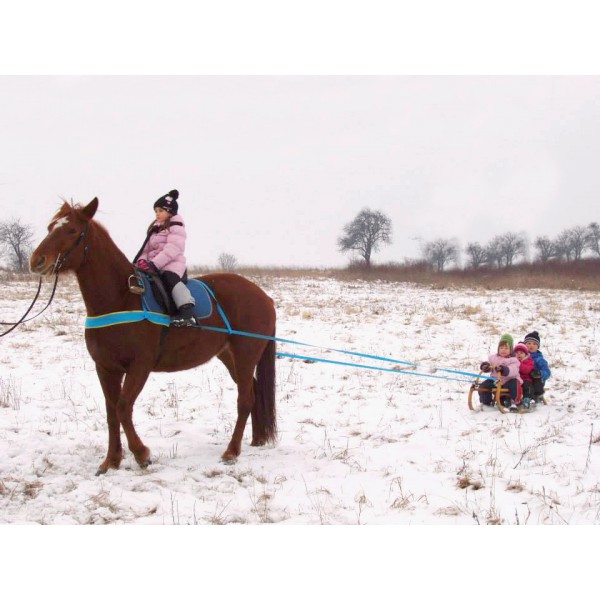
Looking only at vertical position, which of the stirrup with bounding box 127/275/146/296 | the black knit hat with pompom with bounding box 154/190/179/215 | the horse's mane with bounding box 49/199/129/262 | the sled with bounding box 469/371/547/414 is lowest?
the sled with bounding box 469/371/547/414

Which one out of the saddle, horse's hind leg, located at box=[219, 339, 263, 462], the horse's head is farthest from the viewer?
horse's hind leg, located at box=[219, 339, 263, 462]

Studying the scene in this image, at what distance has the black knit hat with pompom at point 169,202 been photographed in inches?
182

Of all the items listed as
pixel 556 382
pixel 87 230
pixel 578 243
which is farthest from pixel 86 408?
pixel 578 243

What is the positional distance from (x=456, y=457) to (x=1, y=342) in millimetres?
9029

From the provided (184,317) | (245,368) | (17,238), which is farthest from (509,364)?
(17,238)

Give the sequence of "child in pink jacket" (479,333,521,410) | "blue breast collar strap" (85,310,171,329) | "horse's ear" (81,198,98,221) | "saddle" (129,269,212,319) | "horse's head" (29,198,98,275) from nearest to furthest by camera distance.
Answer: "horse's head" (29,198,98,275), "horse's ear" (81,198,98,221), "blue breast collar strap" (85,310,171,329), "saddle" (129,269,212,319), "child in pink jacket" (479,333,521,410)

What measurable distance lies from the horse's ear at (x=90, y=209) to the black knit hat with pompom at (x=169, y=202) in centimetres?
65

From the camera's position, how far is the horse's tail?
524 centimetres

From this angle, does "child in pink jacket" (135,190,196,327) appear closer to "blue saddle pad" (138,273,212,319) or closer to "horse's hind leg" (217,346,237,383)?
"blue saddle pad" (138,273,212,319)

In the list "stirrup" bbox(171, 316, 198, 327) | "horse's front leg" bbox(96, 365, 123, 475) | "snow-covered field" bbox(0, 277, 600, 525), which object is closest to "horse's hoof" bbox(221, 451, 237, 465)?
"snow-covered field" bbox(0, 277, 600, 525)

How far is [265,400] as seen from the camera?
529 centimetres

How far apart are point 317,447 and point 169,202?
3.06m

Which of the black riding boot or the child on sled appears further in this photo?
the child on sled

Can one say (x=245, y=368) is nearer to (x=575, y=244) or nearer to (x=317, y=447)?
(x=317, y=447)
